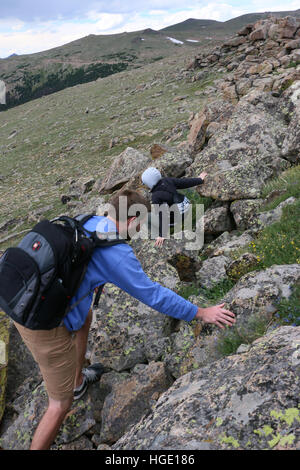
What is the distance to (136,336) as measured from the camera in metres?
6.09

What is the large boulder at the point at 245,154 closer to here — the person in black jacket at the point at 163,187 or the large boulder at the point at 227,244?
the person in black jacket at the point at 163,187

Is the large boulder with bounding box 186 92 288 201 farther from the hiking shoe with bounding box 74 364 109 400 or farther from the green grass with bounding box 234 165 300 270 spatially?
the hiking shoe with bounding box 74 364 109 400

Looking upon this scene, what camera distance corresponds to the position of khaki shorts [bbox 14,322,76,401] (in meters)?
4.38

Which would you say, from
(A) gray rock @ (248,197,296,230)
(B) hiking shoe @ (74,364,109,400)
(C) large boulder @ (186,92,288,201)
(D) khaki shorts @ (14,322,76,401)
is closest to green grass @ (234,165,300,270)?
(A) gray rock @ (248,197,296,230)

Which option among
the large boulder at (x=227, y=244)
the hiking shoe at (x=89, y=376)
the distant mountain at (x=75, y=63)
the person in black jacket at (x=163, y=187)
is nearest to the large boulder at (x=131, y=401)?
the hiking shoe at (x=89, y=376)

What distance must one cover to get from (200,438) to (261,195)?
7026mm

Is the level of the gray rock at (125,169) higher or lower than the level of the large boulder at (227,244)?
higher

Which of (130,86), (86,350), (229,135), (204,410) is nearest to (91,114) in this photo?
(130,86)

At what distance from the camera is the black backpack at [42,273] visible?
375 cm

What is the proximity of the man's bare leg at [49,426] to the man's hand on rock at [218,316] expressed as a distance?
2386mm

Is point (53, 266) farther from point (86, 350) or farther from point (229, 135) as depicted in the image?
point (229, 135)

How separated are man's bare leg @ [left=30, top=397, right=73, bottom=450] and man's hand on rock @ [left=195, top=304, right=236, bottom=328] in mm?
2386

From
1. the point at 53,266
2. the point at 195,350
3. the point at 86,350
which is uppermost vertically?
the point at 53,266

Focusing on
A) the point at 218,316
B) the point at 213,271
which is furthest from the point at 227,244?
the point at 218,316
